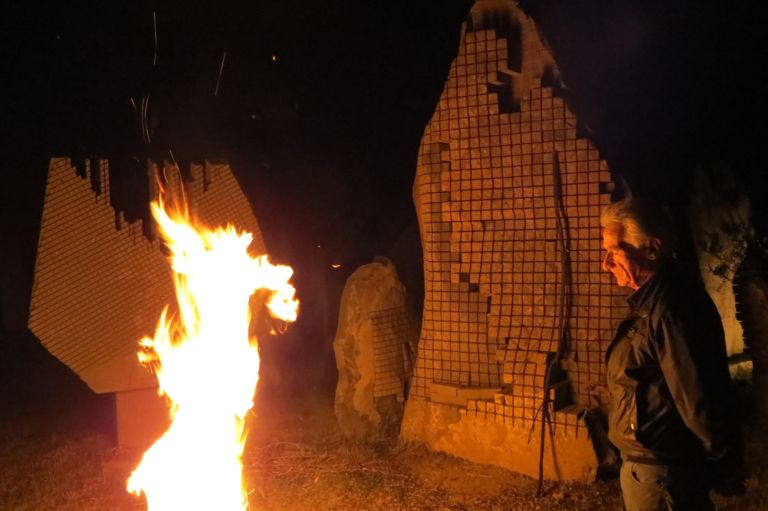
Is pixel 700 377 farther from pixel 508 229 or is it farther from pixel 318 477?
pixel 318 477

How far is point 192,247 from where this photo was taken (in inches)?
251

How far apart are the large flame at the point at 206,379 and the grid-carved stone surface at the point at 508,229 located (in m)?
1.84

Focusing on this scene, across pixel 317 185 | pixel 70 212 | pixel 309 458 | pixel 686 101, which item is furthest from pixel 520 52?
pixel 317 185

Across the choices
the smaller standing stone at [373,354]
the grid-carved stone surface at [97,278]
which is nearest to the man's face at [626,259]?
the smaller standing stone at [373,354]

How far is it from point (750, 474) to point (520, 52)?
404cm

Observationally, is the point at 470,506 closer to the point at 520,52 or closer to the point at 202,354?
the point at 202,354

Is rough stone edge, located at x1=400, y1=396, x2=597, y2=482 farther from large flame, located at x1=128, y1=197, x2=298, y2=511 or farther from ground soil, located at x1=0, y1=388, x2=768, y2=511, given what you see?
large flame, located at x1=128, y1=197, x2=298, y2=511

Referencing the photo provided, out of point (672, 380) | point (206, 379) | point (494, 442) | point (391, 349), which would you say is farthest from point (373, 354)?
point (672, 380)

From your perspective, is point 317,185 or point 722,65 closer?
point 722,65

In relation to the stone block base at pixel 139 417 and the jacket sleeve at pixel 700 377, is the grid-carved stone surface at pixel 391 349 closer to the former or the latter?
the stone block base at pixel 139 417

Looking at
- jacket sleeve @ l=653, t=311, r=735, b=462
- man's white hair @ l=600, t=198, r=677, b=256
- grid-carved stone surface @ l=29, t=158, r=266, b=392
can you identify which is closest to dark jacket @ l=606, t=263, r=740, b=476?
jacket sleeve @ l=653, t=311, r=735, b=462

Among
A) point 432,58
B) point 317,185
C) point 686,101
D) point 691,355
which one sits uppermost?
point 432,58

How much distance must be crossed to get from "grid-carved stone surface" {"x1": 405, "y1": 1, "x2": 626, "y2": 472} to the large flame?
6.05ft

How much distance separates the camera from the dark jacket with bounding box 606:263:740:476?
8.89 ft
